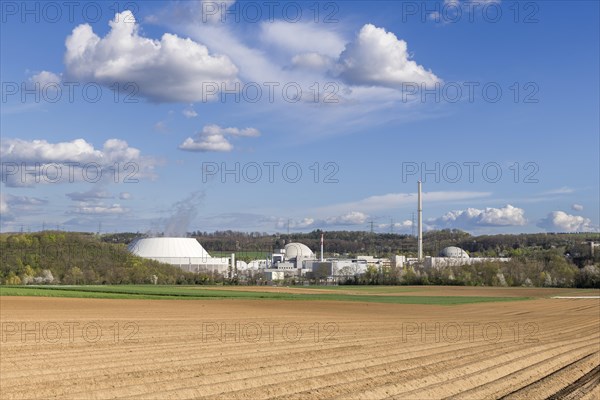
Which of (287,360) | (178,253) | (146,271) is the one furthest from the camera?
(178,253)

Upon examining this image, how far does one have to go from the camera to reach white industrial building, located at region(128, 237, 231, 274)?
179 m

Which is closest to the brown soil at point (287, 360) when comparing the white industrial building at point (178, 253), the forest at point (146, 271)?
the forest at point (146, 271)

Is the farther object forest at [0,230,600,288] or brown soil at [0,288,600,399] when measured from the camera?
forest at [0,230,600,288]

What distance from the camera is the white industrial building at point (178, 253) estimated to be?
179 metres

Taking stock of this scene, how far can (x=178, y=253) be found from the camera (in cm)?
18400

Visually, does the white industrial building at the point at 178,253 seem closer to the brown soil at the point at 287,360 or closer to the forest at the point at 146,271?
the forest at the point at 146,271

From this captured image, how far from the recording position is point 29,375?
22125 millimetres

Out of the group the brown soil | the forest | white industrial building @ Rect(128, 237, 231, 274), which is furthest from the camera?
white industrial building @ Rect(128, 237, 231, 274)

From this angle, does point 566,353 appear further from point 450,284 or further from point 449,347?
point 450,284

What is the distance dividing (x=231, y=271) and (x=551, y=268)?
69.7 metres

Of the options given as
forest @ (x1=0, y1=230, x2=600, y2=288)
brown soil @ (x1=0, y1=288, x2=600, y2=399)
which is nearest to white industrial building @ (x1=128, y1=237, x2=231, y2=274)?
forest @ (x1=0, y1=230, x2=600, y2=288)

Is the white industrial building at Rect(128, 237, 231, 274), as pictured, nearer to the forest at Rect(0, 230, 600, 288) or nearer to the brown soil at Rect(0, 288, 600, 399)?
the forest at Rect(0, 230, 600, 288)

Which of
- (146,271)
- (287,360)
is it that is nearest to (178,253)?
(146,271)

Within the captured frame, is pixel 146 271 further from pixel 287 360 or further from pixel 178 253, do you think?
pixel 287 360
